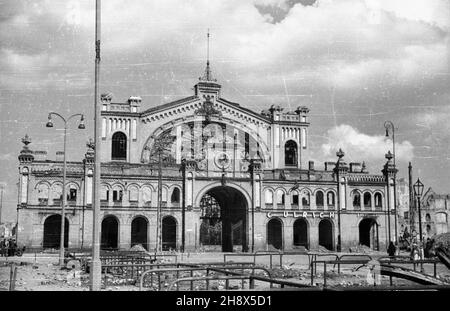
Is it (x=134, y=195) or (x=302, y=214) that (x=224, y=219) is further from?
(x=134, y=195)

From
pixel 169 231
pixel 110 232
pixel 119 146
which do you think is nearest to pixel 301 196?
pixel 169 231

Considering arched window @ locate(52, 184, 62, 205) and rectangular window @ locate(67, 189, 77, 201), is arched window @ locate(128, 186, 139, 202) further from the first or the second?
arched window @ locate(52, 184, 62, 205)

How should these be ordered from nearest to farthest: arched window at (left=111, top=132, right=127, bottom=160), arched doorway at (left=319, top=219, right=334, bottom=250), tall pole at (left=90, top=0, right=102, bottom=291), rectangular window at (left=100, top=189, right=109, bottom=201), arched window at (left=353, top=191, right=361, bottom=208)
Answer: tall pole at (left=90, top=0, right=102, bottom=291) → rectangular window at (left=100, top=189, right=109, bottom=201) → arched window at (left=111, top=132, right=127, bottom=160) → arched doorway at (left=319, top=219, right=334, bottom=250) → arched window at (left=353, top=191, right=361, bottom=208)

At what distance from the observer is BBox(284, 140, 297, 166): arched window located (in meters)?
57.6

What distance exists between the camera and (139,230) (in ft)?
167

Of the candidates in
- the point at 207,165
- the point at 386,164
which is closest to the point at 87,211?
the point at 207,165

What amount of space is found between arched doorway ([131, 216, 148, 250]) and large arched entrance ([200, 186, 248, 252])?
5.26 meters

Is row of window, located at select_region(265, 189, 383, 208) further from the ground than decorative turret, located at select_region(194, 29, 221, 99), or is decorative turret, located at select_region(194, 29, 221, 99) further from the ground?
decorative turret, located at select_region(194, 29, 221, 99)

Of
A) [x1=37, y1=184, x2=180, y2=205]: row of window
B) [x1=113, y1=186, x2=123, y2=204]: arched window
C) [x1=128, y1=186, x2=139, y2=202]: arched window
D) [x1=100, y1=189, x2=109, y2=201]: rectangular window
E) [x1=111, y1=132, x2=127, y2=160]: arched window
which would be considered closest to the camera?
[x1=37, y1=184, x2=180, y2=205]: row of window

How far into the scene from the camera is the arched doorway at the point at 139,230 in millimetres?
49987

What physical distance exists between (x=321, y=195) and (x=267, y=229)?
5915 millimetres

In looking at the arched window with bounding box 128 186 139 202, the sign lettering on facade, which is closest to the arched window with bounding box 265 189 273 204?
the sign lettering on facade

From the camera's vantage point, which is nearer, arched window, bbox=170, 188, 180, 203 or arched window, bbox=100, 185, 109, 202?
arched window, bbox=100, 185, 109, 202

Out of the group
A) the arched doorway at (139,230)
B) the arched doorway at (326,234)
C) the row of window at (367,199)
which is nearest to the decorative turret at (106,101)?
the arched doorway at (139,230)
